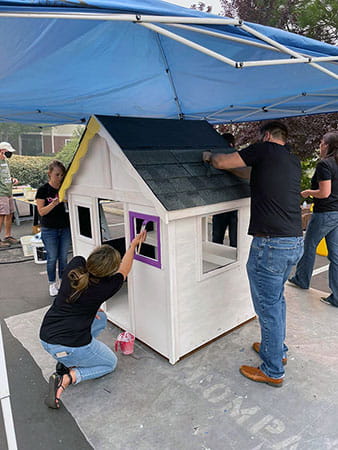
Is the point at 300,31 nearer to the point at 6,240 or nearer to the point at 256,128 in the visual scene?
the point at 256,128

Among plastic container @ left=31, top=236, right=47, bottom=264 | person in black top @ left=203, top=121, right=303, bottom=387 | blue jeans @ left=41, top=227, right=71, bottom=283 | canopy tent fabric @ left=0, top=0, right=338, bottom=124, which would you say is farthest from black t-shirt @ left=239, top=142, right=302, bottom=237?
plastic container @ left=31, top=236, right=47, bottom=264

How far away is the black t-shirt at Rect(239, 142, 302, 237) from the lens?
7.90ft

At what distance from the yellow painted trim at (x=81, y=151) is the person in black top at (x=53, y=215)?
0.36m

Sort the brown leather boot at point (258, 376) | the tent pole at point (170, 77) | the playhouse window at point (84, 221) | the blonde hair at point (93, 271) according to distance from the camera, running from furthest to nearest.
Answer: the playhouse window at point (84, 221), the tent pole at point (170, 77), the brown leather boot at point (258, 376), the blonde hair at point (93, 271)

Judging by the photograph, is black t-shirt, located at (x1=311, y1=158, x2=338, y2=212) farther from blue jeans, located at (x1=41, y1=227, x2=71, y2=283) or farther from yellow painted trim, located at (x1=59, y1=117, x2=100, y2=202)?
blue jeans, located at (x1=41, y1=227, x2=71, y2=283)

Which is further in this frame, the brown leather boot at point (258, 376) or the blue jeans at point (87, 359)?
the brown leather boot at point (258, 376)

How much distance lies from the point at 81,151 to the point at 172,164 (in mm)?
1077

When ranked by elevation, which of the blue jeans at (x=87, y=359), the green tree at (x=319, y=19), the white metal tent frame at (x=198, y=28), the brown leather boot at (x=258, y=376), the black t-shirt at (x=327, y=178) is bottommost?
the brown leather boot at (x=258, y=376)

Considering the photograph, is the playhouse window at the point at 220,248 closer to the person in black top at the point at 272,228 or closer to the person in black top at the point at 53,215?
the person in black top at the point at 272,228

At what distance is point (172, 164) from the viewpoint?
116 inches

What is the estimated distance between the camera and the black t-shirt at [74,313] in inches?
92.3

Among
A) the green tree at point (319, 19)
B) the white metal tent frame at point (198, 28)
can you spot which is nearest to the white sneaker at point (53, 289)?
the white metal tent frame at point (198, 28)

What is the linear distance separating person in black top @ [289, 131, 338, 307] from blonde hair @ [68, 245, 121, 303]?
7.40 feet

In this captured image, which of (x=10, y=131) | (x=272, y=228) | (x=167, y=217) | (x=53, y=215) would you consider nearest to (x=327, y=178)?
(x=272, y=228)
